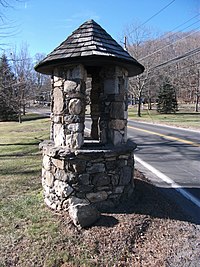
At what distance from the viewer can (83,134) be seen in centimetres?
459

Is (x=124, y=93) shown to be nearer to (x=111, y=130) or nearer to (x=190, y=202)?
(x=111, y=130)

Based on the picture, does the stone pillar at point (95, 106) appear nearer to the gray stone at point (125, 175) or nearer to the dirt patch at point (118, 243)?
the gray stone at point (125, 175)

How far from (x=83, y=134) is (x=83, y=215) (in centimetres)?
137

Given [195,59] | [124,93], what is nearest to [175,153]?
[124,93]

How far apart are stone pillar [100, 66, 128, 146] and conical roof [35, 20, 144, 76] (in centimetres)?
21

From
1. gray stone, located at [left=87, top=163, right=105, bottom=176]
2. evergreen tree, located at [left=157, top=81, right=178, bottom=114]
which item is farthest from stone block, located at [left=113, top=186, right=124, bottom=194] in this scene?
evergreen tree, located at [left=157, top=81, right=178, bottom=114]

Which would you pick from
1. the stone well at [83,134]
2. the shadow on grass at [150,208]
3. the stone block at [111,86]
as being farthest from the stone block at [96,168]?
the stone block at [111,86]

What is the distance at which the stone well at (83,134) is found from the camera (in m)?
4.34

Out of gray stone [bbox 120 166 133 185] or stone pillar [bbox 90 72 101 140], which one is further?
stone pillar [bbox 90 72 101 140]

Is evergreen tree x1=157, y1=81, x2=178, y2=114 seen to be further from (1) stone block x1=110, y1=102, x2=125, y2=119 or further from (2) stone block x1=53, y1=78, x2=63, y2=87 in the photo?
(2) stone block x1=53, y1=78, x2=63, y2=87

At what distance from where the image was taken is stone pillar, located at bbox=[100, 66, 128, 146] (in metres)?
4.73

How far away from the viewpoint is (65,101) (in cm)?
457

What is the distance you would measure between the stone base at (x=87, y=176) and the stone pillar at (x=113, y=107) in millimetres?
289

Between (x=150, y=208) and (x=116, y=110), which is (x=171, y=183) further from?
(x=116, y=110)
